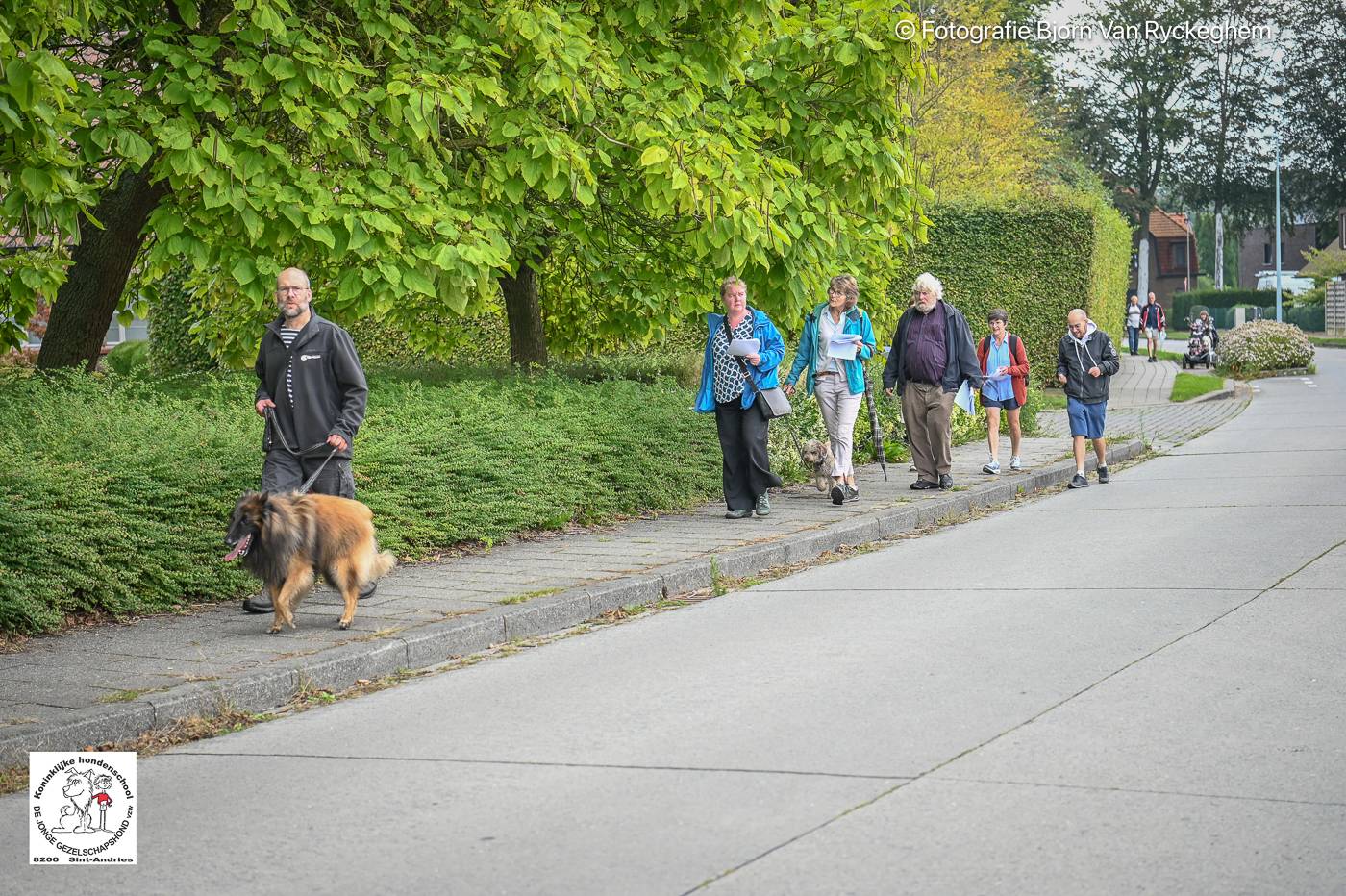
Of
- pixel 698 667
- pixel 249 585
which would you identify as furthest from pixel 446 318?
pixel 698 667

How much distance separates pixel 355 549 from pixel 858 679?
2728 mm

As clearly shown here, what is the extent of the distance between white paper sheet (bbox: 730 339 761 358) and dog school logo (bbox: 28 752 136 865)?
692cm

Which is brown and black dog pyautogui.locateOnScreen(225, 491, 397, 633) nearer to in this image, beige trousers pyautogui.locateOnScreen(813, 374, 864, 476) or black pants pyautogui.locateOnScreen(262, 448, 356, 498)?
black pants pyautogui.locateOnScreen(262, 448, 356, 498)

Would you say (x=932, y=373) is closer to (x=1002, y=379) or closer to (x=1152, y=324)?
(x=1002, y=379)

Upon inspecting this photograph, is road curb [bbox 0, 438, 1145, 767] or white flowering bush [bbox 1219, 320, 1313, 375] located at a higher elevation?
white flowering bush [bbox 1219, 320, 1313, 375]

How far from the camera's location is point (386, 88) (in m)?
10.1

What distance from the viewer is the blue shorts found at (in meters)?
15.5

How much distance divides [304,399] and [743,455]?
16.3ft

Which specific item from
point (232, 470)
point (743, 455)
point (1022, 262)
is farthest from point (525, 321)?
point (1022, 262)

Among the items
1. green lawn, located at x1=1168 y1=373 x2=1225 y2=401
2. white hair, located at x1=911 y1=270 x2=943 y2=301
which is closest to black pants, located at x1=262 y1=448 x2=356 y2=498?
white hair, located at x1=911 y1=270 x2=943 y2=301

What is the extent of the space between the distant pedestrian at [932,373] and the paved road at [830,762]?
5.30 meters

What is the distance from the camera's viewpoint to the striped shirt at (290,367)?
8250mm

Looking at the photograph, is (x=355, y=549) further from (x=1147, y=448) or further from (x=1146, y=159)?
(x=1146, y=159)

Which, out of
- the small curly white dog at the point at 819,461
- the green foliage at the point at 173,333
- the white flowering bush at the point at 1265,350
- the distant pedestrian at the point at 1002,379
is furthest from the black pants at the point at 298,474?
the white flowering bush at the point at 1265,350
